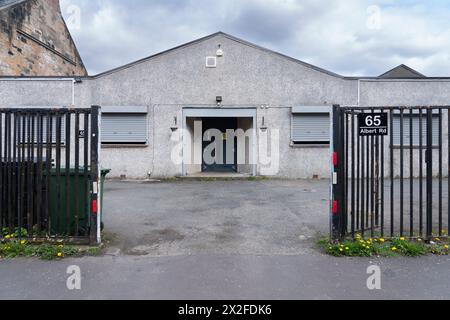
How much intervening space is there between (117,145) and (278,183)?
7184mm

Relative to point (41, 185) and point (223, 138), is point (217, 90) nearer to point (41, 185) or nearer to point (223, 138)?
point (223, 138)

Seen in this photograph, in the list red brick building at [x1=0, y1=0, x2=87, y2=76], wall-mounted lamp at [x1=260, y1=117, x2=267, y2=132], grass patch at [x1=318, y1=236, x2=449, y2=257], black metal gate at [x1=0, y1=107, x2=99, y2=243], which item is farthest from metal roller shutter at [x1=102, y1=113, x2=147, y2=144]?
grass patch at [x1=318, y1=236, x2=449, y2=257]

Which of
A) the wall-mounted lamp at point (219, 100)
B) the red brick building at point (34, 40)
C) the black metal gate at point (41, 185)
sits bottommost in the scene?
the black metal gate at point (41, 185)

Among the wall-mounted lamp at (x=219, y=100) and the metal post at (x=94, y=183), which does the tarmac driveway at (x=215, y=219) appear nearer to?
the metal post at (x=94, y=183)

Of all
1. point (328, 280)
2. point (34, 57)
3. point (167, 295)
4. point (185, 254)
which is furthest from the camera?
point (34, 57)

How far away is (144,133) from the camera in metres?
12.8

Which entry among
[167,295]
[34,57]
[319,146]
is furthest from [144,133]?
[167,295]

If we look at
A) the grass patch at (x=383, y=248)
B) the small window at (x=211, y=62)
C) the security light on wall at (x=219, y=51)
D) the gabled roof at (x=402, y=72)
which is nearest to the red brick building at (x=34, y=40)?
the small window at (x=211, y=62)

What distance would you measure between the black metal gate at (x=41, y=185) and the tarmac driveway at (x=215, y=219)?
76 centimetres

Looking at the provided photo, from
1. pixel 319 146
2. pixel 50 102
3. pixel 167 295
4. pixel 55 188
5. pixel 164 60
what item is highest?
pixel 164 60

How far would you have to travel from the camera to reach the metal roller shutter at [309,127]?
1283 centimetres

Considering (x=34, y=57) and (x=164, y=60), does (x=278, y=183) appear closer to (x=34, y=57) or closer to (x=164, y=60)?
(x=164, y=60)

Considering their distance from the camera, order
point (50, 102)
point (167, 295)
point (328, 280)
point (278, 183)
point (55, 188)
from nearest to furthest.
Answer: point (167, 295) < point (328, 280) < point (55, 188) < point (278, 183) < point (50, 102)

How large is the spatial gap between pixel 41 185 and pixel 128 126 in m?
8.46
